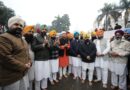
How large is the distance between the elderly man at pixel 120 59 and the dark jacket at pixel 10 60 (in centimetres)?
395

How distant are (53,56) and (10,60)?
13.8 ft

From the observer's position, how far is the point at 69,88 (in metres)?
7.14

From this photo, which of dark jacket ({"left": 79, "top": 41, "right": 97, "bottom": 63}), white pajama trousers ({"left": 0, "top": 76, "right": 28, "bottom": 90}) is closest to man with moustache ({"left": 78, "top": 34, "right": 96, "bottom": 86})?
dark jacket ({"left": 79, "top": 41, "right": 97, "bottom": 63})

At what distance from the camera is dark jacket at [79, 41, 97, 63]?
312 inches

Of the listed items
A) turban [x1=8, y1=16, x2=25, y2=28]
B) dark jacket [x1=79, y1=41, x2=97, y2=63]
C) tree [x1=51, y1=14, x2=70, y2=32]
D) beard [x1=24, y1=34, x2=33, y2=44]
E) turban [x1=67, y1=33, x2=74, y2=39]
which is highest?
turban [x1=8, y1=16, x2=25, y2=28]

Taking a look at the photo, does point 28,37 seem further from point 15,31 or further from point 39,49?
point 15,31

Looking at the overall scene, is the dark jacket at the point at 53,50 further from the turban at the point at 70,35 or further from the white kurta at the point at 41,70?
the turban at the point at 70,35

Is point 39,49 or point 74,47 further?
point 74,47

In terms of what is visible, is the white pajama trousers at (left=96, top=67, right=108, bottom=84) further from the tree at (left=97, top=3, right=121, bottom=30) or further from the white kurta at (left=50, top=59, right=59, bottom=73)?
the tree at (left=97, top=3, right=121, bottom=30)

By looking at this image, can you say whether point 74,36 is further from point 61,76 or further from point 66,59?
point 61,76

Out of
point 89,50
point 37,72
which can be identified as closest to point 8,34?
point 37,72

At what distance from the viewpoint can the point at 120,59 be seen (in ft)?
22.4

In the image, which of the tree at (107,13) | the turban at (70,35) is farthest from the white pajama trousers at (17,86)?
the tree at (107,13)

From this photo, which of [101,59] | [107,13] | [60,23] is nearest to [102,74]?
[101,59]
